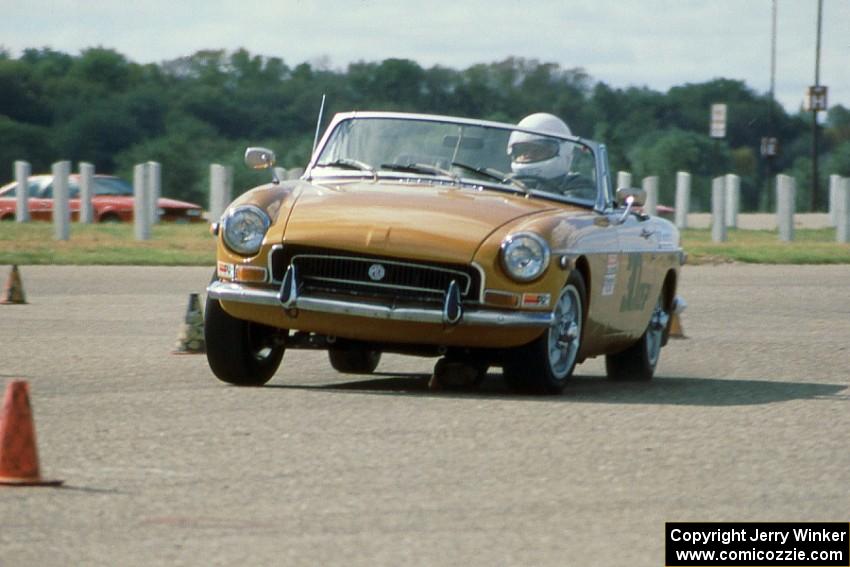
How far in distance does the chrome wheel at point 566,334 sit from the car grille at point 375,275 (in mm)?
576

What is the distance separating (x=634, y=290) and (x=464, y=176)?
121 cm

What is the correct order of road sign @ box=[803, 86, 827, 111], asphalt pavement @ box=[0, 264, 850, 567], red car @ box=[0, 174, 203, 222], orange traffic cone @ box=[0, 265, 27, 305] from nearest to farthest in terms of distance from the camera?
1. asphalt pavement @ box=[0, 264, 850, 567]
2. orange traffic cone @ box=[0, 265, 27, 305]
3. red car @ box=[0, 174, 203, 222]
4. road sign @ box=[803, 86, 827, 111]

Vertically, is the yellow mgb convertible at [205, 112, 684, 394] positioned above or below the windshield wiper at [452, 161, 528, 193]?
below

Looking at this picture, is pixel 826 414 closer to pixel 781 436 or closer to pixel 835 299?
pixel 781 436

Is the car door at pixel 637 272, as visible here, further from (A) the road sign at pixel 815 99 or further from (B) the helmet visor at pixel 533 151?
(A) the road sign at pixel 815 99

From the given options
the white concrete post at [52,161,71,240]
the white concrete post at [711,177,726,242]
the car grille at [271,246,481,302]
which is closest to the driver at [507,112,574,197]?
the car grille at [271,246,481,302]

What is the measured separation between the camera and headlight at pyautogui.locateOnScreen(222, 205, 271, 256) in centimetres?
973

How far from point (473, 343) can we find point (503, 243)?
1.71 feet

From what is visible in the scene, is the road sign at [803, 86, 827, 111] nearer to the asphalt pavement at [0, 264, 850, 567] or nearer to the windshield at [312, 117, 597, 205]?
the asphalt pavement at [0, 264, 850, 567]

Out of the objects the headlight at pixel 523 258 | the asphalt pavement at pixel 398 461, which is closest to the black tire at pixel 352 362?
the asphalt pavement at pixel 398 461

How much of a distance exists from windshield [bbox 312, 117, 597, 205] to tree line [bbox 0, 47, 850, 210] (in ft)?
73.1

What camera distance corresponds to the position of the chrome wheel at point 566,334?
9820mm

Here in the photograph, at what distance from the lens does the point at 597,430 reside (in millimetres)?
8570

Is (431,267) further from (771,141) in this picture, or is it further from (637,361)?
(771,141)
